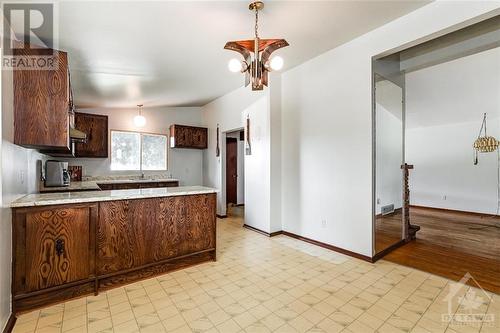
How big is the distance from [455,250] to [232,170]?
558cm

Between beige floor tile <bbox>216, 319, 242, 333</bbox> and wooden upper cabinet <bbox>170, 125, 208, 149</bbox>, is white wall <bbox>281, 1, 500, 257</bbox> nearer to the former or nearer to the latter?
beige floor tile <bbox>216, 319, 242, 333</bbox>

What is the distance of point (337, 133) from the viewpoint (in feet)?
11.6

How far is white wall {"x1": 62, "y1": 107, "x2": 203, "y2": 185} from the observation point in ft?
18.0

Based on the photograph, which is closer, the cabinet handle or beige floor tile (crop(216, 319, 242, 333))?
beige floor tile (crop(216, 319, 242, 333))

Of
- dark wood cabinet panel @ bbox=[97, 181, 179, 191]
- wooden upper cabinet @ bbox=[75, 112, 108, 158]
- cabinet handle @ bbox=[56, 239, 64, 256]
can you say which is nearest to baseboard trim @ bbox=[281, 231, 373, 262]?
dark wood cabinet panel @ bbox=[97, 181, 179, 191]

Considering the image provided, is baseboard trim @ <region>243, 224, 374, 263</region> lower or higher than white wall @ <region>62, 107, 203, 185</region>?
lower

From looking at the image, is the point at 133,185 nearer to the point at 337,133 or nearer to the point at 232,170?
the point at 232,170

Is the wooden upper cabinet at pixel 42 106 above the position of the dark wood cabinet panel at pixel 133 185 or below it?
above

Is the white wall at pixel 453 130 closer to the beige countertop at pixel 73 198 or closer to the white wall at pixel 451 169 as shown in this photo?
the white wall at pixel 451 169

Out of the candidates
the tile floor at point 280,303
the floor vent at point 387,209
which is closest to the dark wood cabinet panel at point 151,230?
the tile floor at point 280,303

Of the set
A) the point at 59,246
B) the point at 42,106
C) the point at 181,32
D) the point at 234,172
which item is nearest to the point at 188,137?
the point at 234,172

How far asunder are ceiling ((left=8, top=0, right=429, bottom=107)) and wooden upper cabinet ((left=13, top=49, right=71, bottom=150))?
0.48 meters

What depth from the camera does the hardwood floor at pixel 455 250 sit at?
2828 mm

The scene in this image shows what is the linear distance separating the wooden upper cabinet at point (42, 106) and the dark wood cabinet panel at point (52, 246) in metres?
0.73
